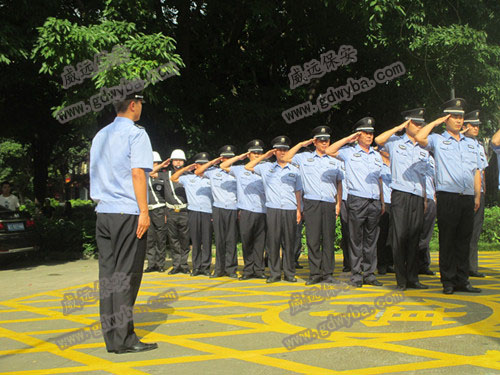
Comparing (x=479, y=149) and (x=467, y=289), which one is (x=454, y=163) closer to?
(x=479, y=149)

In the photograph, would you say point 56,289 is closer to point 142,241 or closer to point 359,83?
point 142,241

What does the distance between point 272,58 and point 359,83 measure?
9.06 ft

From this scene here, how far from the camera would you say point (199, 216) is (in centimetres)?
1118

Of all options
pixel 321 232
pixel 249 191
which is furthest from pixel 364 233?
pixel 249 191

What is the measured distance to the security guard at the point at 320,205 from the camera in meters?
9.23

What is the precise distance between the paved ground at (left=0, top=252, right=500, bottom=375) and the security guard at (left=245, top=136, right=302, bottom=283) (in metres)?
0.65

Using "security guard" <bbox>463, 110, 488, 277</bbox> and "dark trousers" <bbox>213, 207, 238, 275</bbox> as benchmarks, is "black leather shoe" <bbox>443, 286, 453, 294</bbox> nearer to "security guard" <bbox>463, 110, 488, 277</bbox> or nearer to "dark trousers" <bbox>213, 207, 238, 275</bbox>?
"security guard" <bbox>463, 110, 488, 277</bbox>

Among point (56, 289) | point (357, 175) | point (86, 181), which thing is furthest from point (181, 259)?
point (86, 181)

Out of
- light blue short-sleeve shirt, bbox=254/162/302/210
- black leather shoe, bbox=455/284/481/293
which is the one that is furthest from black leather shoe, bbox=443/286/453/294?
light blue short-sleeve shirt, bbox=254/162/302/210

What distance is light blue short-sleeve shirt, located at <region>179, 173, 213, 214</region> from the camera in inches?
439

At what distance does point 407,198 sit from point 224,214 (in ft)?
11.8

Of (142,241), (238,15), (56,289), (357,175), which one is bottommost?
(56,289)

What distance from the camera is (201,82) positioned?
17.0 meters

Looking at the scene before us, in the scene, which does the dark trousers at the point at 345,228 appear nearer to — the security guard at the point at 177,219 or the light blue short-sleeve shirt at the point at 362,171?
the light blue short-sleeve shirt at the point at 362,171
